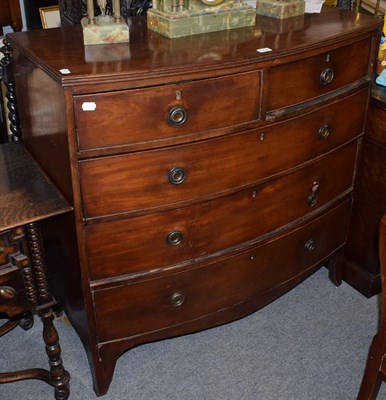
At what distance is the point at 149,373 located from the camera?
7.27 ft

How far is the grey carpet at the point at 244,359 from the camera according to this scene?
2143 millimetres

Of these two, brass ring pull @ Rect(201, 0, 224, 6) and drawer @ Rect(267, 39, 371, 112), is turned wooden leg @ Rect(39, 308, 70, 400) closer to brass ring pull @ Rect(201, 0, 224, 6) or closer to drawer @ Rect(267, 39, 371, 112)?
drawer @ Rect(267, 39, 371, 112)

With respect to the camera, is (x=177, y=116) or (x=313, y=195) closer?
(x=177, y=116)

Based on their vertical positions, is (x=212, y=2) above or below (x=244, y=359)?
above

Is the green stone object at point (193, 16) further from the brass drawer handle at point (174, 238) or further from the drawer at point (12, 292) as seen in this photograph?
the drawer at point (12, 292)

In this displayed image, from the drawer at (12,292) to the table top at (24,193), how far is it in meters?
0.17

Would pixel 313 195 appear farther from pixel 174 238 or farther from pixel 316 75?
pixel 174 238

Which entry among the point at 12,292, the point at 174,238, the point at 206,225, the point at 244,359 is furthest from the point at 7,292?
the point at 244,359

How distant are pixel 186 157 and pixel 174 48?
0.33 m

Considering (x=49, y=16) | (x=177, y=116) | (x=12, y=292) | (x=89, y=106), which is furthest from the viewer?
(x=49, y=16)

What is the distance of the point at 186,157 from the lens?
175 centimetres

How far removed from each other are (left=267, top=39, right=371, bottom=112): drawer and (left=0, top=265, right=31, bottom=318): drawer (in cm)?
92

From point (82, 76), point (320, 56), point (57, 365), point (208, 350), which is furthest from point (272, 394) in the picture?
point (82, 76)

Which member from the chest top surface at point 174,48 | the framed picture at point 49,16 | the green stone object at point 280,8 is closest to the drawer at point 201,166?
the chest top surface at point 174,48
